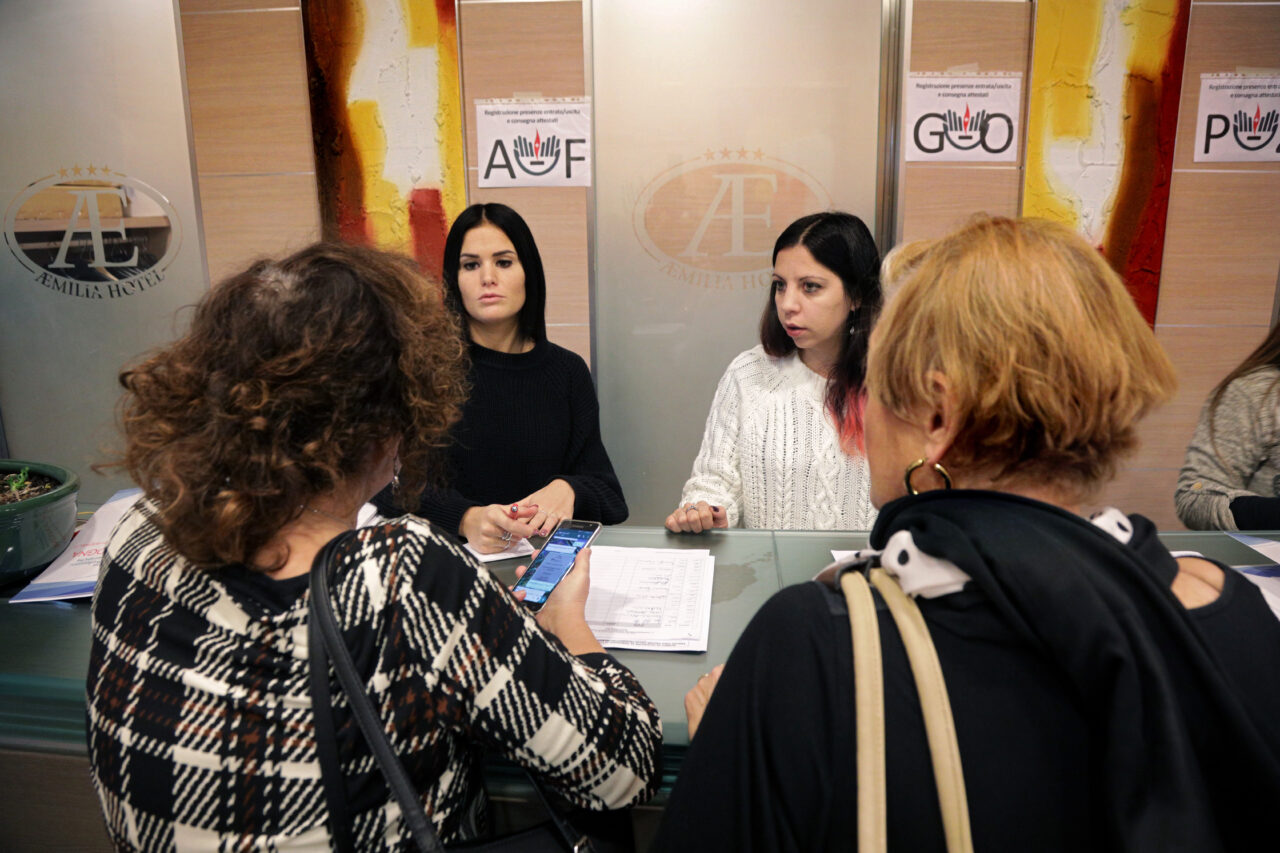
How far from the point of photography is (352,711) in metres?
0.85

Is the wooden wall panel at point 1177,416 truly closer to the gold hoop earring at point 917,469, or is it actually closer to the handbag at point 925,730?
the gold hoop earring at point 917,469

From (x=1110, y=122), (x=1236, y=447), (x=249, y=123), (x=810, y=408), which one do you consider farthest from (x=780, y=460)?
(x=249, y=123)

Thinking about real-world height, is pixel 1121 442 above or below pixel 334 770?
above

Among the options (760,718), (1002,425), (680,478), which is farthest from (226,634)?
(680,478)

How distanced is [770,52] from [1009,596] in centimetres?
324

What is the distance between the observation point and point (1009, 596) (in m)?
0.75

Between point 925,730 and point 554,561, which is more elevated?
point 925,730

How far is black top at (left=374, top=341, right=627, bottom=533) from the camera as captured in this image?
2.40 meters

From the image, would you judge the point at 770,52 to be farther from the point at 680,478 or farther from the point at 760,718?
the point at 760,718

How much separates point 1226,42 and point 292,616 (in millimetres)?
4118

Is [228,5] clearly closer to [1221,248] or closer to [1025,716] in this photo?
[1025,716]

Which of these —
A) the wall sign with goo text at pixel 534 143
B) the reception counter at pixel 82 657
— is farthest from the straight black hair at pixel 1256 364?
the wall sign with goo text at pixel 534 143

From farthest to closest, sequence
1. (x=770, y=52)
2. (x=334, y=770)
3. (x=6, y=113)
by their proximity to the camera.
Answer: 1. (x=6, y=113)
2. (x=770, y=52)
3. (x=334, y=770)

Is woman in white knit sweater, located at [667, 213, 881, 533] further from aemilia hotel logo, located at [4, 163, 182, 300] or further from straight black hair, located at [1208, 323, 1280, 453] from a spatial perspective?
aemilia hotel logo, located at [4, 163, 182, 300]
